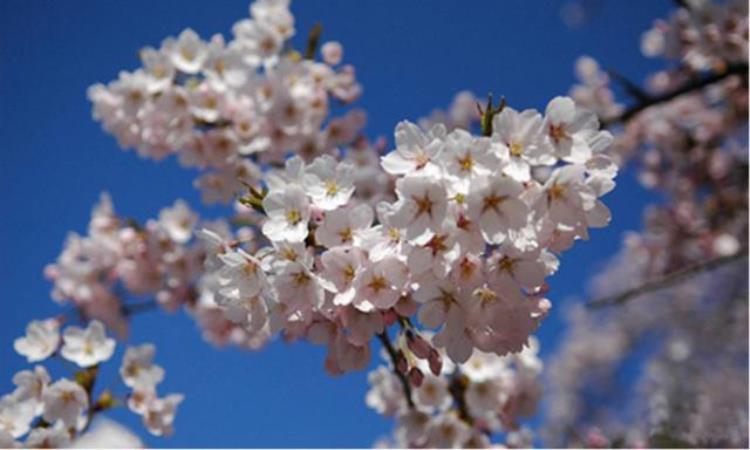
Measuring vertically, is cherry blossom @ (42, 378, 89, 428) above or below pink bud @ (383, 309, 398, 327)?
above

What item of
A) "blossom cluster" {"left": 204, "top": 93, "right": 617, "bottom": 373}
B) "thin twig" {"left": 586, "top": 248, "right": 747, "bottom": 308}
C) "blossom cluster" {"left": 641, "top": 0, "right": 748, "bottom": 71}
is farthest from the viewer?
"blossom cluster" {"left": 641, "top": 0, "right": 748, "bottom": 71}

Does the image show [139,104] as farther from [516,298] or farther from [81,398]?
[516,298]

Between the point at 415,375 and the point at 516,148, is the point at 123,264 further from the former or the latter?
the point at 516,148

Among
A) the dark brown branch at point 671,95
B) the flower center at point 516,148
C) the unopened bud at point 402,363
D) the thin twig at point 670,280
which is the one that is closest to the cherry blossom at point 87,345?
the unopened bud at point 402,363

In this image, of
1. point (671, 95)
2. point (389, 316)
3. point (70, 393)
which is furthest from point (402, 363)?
point (671, 95)

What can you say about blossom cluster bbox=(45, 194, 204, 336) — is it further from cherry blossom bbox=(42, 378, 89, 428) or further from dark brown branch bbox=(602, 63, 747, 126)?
dark brown branch bbox=(602, 63, 747, 126)

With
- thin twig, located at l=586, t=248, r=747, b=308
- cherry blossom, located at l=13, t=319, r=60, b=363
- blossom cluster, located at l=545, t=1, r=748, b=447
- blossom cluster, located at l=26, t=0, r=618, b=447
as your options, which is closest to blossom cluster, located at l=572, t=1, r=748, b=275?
blossom cluster, located at l=545, t=1, r=748, b=447
